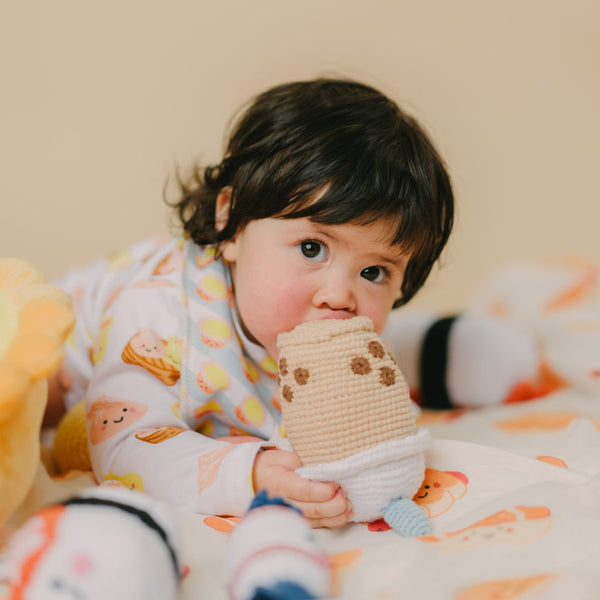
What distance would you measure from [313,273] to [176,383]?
236 mm

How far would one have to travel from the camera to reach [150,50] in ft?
5.05

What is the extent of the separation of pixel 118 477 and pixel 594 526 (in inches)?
19.7

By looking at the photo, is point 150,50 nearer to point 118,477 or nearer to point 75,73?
point 75,73

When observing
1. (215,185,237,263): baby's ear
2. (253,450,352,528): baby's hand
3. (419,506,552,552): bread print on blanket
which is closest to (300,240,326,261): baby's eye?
(215,185,237,263): baby's ear

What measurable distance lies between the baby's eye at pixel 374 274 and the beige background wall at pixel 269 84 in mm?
510

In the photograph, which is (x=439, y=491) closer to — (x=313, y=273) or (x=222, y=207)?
(x=313, y=273)

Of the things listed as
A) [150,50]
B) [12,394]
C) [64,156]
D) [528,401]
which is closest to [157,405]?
[12,394]

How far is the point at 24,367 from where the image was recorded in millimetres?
495

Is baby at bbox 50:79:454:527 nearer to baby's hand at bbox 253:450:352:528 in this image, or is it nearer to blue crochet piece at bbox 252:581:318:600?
baby's hand at bbox 253:450:352:528

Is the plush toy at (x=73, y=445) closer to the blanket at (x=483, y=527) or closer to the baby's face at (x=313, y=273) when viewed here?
the blanket at (x=483, y=527)

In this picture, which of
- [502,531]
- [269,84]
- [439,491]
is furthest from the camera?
[269,84]

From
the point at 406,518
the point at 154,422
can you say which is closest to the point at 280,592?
the point at 406,518

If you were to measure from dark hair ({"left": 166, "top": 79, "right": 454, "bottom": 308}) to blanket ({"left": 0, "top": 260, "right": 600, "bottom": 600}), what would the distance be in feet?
0.94

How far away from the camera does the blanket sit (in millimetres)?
541
